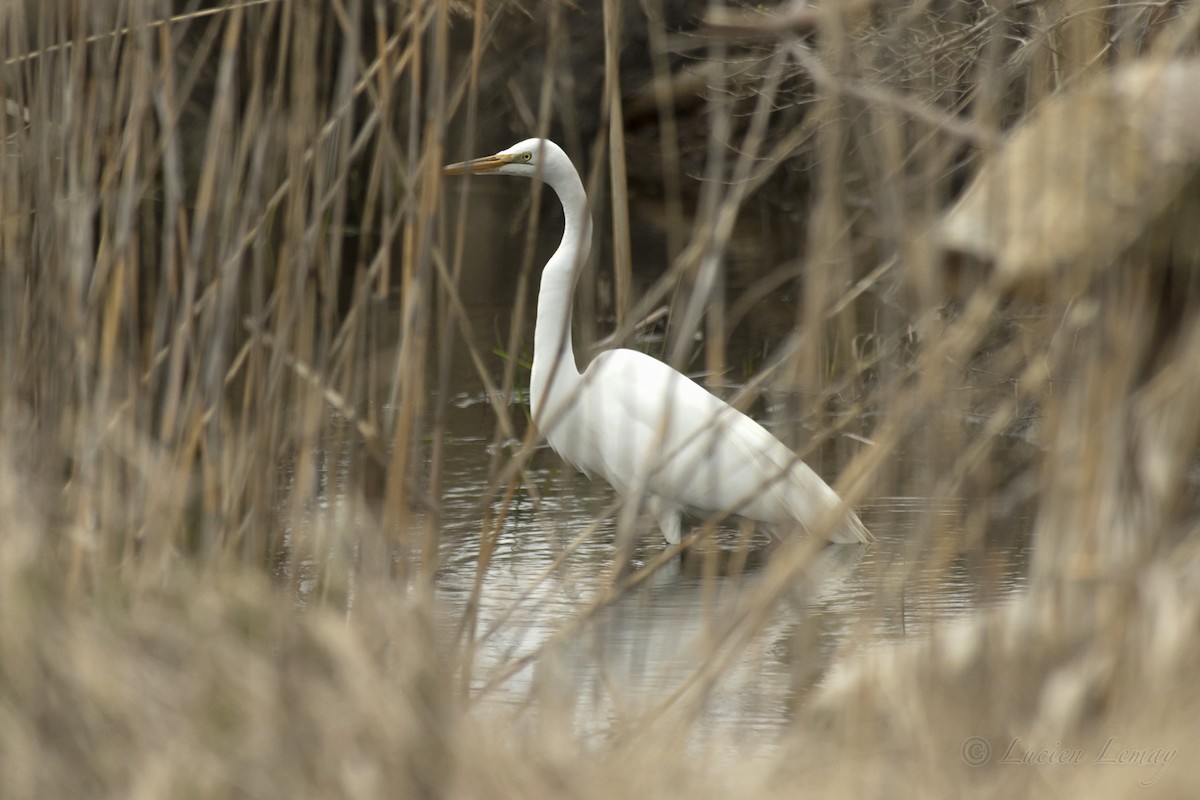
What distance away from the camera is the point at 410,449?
1.27 metres

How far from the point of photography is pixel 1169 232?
1.25m

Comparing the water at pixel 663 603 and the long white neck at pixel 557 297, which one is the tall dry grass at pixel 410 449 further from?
the long white neck at pixel 557 297

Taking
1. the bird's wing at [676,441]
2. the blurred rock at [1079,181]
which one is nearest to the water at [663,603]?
the bird's wing at [676,441]

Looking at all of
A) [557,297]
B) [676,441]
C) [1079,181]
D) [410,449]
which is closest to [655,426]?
[676,441]

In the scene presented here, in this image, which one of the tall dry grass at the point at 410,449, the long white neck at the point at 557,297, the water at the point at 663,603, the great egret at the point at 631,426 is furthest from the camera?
the long white neck at the point at 557,297

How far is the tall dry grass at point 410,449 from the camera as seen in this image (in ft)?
3.23

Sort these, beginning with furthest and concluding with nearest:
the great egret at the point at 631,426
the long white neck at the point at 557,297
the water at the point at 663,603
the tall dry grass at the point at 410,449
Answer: the long white neck at the point at 557,297, the great egret at the point at 631,426, the water at the point at 663,603, the tall dry grass at the point at 410,449

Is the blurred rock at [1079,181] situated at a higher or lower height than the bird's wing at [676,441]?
higher

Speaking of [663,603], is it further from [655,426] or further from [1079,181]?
[1079,181]

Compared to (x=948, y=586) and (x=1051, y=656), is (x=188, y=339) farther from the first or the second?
(x=948, y=586)

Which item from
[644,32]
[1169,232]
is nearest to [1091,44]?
[1169,232]

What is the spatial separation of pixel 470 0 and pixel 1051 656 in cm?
238

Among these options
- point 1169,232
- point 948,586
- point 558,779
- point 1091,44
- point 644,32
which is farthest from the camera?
point 644,32

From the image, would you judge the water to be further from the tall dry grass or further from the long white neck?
the long white neck
